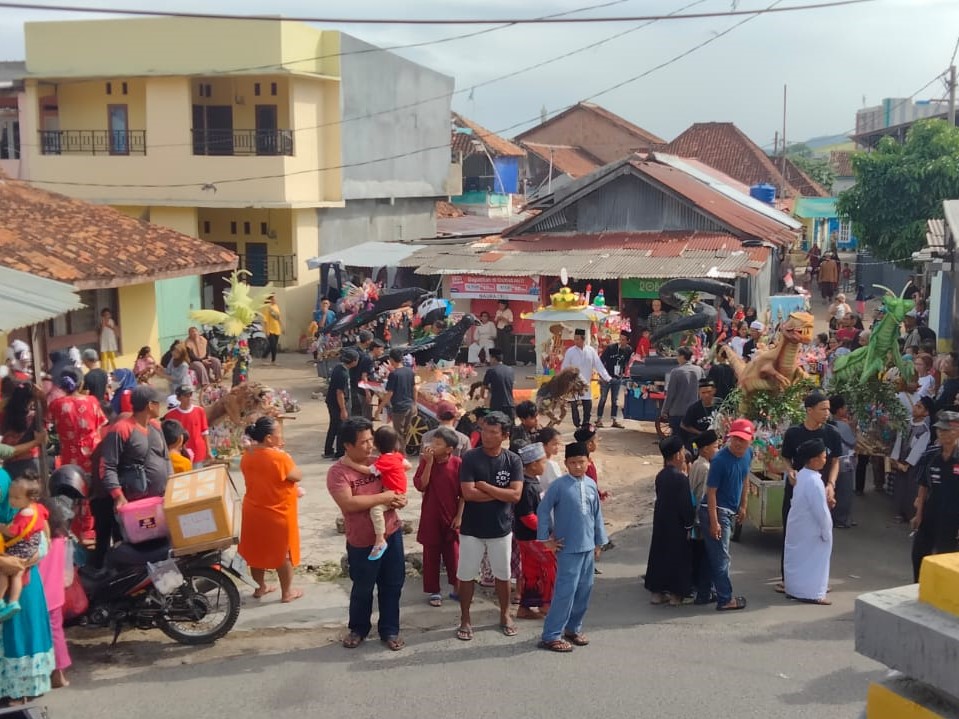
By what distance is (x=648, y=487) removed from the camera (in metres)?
12.5

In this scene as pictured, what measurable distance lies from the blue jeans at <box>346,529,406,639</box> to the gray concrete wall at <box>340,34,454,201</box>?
22559mm

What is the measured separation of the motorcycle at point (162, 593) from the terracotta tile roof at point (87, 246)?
257 inches

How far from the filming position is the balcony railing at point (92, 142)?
2814 cm

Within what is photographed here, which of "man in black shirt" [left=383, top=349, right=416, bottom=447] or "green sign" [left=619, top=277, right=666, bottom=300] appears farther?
"green sign" [left=619, top=277, right=666, bottom=300]

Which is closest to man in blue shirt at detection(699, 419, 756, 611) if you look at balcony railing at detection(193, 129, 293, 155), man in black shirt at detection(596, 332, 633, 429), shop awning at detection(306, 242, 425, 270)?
man in black shirt at detection(596, 332, 633, 429)

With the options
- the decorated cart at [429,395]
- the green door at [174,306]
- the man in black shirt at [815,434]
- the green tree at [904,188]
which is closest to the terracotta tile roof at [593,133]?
the green tree at [904,188]

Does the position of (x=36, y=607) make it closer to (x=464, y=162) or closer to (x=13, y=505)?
(x=13, y=505)

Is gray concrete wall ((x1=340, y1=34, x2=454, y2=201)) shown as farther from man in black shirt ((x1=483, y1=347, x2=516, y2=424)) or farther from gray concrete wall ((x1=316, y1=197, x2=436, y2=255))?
man in black shirt ((x1=483, y1=347, x2=516, y2=424))

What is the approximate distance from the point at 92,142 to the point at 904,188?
22.2 m

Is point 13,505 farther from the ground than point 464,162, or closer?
closer

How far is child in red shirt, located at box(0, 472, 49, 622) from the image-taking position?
20.8 ft

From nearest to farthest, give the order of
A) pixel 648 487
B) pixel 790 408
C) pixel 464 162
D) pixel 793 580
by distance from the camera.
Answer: pixel 793 580 → pixel 790 408 → pixel 648 487 → pixel 464 162

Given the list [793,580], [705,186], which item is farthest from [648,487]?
[705,186]

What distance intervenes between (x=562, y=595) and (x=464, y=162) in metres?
40.3
